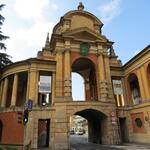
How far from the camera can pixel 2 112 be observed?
79.1ft

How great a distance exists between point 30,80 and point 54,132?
734cm

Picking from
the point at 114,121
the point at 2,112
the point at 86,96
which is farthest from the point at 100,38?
the point at 2,112

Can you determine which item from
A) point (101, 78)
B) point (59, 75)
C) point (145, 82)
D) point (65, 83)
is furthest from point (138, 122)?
point (59, 75)

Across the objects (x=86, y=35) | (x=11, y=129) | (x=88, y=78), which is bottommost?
(x=11, y=129)

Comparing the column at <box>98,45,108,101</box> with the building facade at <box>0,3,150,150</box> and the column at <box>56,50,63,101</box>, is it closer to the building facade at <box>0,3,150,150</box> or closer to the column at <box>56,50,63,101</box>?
the building facade at <box>0,3,150,150</box>

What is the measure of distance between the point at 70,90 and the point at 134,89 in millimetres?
11675

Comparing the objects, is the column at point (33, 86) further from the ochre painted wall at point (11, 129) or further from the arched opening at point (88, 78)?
the arched opening at point (88, 78)

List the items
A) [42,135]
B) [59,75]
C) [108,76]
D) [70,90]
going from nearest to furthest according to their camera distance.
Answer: [70,90] < [59,75] < [108,76] < [42,135]

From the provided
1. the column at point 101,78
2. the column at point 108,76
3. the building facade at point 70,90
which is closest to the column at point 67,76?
the building facade at point 70,90

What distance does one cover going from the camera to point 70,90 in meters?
23.1

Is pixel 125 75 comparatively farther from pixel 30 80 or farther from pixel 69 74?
pixel 30 80

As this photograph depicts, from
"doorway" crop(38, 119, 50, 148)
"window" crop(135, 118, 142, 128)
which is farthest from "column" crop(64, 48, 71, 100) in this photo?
"window" crop(135, 118, 142, 128)

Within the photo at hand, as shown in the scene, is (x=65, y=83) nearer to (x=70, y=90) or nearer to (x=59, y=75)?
(x=70, y=90)

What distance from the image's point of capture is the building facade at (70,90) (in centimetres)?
2202
